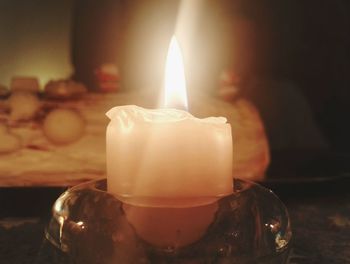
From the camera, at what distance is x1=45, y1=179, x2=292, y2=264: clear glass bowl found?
325 mm

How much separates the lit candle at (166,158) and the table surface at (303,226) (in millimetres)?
120

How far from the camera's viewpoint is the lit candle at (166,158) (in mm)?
334

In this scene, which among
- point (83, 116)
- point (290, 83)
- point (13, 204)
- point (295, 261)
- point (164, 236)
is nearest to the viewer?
point (164, 236)

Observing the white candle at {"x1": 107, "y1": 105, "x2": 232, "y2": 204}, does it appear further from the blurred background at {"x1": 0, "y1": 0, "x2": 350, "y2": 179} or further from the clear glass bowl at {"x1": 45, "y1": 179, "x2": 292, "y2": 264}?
the blurred background at {"x1": 0, "y1": 0, "x2": 350, "y2": 179}

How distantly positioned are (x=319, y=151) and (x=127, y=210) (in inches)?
28.1

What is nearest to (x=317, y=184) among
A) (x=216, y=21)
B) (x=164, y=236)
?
(x=216, y=21)

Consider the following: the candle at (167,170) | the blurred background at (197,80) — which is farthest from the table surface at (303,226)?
the candle at (167,170)

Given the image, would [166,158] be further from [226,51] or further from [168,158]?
[226,51]

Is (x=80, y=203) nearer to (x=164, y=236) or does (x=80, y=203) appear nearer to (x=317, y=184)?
(x=164, y=236)

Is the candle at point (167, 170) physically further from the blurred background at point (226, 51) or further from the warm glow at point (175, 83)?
the blurred background at point (226, 51)

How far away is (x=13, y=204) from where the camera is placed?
0.68 m

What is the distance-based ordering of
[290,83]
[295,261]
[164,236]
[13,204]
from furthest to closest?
[290,83]
[13,204]
[295,261]
[164,236]

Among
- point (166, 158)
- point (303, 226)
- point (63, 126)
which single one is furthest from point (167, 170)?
point (63, 126)

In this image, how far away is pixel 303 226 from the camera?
624 mm
